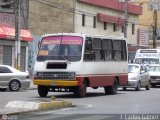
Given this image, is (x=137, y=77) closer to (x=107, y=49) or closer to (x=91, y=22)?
(x=107, y=49)

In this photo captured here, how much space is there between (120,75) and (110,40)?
81.9 inches

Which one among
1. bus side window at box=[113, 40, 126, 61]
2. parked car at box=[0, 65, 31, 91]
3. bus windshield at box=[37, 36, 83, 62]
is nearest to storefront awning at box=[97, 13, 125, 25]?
parked car at box=[0, 65, 31, 91]

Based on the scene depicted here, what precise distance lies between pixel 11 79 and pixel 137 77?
792cm

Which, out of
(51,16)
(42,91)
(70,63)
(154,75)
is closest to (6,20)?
(51,16)

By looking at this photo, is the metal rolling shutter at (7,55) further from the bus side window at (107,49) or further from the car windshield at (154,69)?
the bus side window at (107,49)

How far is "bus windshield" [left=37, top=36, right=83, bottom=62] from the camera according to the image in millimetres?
24750

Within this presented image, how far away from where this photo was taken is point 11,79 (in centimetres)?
3022

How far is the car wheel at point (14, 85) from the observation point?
3028 centimetres

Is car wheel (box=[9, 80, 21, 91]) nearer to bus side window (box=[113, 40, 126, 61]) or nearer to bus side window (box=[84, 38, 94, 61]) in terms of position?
bus side window (box=[113, 40, 126, 61])

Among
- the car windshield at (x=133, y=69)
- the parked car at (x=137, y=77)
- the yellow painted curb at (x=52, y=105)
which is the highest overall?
the car windshield at (x=133, y=69)

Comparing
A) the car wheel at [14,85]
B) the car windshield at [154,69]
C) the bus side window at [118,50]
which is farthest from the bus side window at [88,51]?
the car windshield at [154,69]

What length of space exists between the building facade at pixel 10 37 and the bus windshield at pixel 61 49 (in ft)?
50.0

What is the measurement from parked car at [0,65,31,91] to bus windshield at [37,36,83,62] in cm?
514

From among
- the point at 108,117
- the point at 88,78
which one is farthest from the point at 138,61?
the point at 108,117
